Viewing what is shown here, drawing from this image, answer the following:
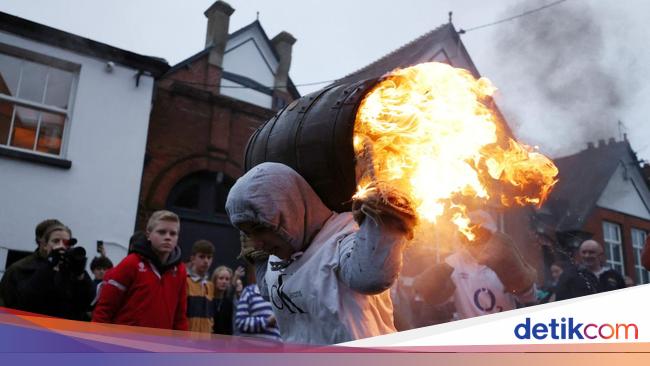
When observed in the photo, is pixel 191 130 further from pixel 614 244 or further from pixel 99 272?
pixel 614 244

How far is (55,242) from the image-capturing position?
11.6ft

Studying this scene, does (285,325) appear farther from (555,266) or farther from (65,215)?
(65,215)

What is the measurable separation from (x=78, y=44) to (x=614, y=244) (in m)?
7.82

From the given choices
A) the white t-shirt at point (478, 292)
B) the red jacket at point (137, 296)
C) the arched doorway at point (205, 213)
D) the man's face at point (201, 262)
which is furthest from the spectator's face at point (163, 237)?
the arched doorway at point (205, 213)


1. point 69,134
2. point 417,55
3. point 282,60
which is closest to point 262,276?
point 417,55

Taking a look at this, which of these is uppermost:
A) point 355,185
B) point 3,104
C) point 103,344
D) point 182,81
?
point 182,81

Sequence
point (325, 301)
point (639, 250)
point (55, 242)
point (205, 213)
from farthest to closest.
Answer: point (205, 213), point (639, 250), point (55, 242), point (325, 301)

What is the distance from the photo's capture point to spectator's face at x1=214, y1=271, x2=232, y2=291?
541cm

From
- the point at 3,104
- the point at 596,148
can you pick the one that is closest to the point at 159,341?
the point at 596,148

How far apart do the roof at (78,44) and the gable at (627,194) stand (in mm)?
6598

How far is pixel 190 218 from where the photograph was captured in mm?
9375

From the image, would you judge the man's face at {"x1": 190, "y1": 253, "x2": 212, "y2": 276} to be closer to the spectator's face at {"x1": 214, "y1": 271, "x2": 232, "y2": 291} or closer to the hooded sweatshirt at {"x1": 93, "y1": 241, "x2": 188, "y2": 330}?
the spectator's face at {"x1": 214, "y1": 271, "x2": 232, "y2": 291}

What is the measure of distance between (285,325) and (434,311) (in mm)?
1784


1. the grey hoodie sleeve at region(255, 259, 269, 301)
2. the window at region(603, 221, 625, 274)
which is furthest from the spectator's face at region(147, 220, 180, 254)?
the window at region(603, 221, 625, 274)
